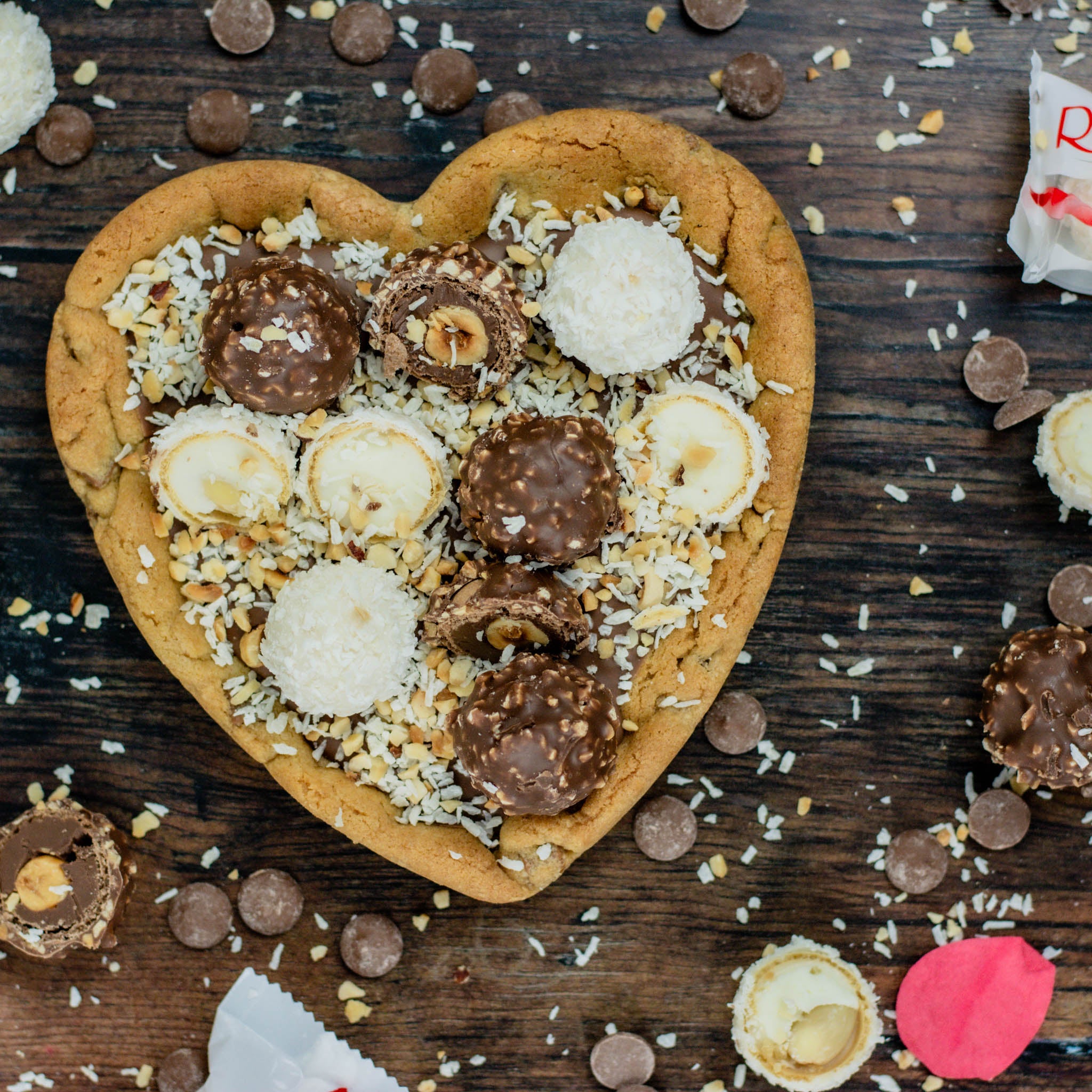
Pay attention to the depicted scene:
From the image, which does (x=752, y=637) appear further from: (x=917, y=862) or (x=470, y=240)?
(x=470, y=240)

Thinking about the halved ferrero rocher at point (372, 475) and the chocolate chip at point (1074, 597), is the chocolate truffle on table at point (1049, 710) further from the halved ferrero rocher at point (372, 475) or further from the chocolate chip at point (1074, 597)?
the halved ferrero rocher at point (372, 475)

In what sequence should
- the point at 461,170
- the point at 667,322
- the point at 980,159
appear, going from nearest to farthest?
the point at 667,322 → the point at 461,170 → the point at 980,159

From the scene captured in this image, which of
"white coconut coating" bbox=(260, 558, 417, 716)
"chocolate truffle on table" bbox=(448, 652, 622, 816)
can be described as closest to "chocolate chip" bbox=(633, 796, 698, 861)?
"chocolate truffle on table" bbox=(448, 652, 622, 816)

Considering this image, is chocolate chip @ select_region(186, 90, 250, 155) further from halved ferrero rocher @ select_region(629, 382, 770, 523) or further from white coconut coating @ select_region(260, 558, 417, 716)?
halved ferrero rocher @ select_region(629, 382, 770, 523)

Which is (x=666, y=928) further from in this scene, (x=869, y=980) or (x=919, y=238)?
(x=919, y=238)

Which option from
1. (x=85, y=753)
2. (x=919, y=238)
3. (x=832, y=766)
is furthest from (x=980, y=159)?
(x=85, y=753)
